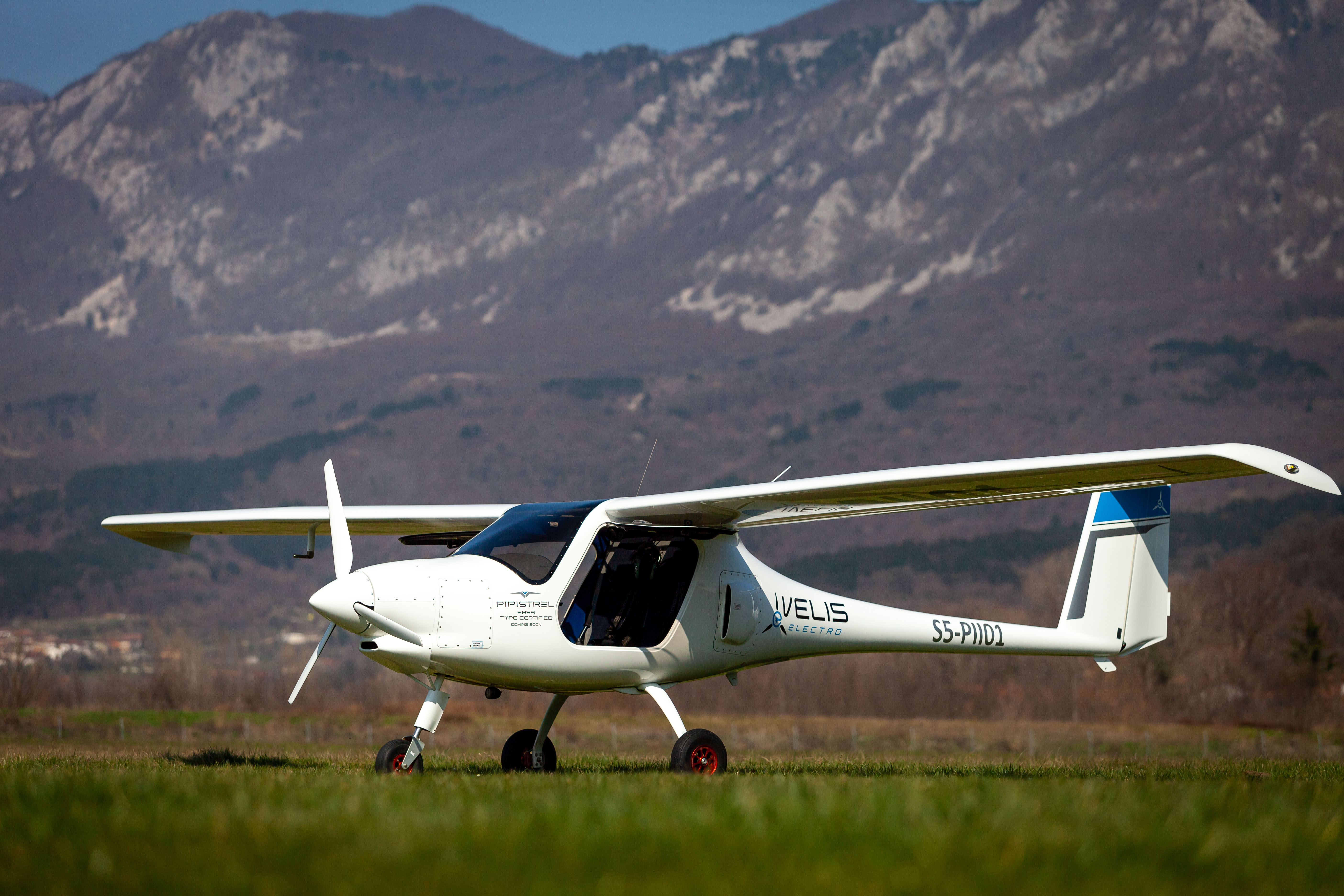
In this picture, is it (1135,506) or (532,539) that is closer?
(532,539)

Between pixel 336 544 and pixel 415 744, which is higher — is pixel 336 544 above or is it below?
above

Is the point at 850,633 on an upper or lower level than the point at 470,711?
upper

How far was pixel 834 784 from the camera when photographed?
8672 mm

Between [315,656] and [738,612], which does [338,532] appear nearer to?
[315,656]

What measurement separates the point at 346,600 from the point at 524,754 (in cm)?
328

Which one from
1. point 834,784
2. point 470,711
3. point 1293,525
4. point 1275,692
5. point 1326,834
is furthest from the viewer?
point 1293,525

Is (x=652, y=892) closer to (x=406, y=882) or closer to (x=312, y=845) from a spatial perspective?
(x=406, y=882)

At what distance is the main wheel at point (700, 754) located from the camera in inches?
460

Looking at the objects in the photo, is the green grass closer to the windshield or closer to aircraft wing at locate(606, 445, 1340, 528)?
aircraft wing at locate(606, 445, 1340, 528)

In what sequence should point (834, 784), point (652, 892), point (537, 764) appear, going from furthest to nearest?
point (537, 764)
point (834, 784)
point (652, 892)

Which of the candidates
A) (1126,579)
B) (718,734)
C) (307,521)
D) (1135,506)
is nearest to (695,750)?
(307,521)

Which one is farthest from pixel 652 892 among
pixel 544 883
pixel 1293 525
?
pixel 1293 525

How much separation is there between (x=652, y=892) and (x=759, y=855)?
747mm

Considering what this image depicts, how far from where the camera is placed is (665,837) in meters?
5.89
